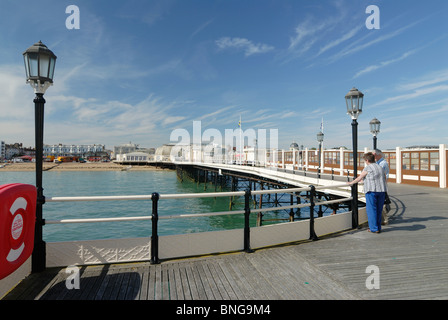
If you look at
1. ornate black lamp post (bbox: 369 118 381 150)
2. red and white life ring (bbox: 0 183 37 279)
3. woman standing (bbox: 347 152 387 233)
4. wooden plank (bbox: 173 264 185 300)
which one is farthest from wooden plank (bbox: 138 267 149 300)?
ornate black lamp post (bbox: 369 118 381 150)

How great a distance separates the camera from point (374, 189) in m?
5.07

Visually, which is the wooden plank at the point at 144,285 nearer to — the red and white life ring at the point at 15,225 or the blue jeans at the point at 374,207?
the red and white life ring at the point at 15,225

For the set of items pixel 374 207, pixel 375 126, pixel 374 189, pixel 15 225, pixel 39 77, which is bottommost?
pixel 374 207

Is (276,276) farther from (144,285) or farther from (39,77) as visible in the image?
(39,77)

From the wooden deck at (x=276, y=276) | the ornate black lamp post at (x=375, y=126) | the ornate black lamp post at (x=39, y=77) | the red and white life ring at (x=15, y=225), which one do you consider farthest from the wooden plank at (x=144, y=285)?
the ornate black lamp post at (x=375, y=126)

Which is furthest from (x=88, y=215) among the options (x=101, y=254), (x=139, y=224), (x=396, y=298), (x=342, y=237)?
(x=396, y=298)

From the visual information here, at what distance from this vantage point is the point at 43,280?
10.6 ft

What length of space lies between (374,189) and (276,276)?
3.10 metres

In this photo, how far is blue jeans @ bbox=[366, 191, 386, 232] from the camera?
5.14 meters

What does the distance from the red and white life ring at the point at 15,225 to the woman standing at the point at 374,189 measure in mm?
5691

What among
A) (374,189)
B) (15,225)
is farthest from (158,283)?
(374,189)

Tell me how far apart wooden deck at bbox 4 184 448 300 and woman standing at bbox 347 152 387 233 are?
702 mm
